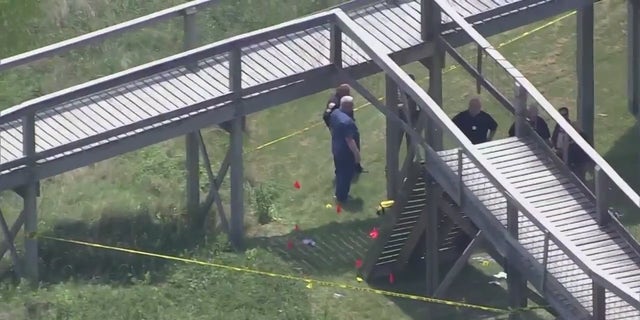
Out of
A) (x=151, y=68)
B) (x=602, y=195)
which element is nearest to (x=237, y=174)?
(x=151, y=68)

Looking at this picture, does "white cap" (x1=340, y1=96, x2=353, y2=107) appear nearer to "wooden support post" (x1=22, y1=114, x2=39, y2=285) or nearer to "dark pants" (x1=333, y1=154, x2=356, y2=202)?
"dark pants" (x1=333, y1=154, x2=356, y2=202)

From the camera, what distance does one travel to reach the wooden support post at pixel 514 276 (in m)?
18.6

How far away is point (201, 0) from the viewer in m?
22.0

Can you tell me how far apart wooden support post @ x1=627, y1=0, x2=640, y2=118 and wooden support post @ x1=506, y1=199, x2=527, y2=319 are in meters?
6.36

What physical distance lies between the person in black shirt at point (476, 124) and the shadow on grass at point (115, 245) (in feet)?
10.8

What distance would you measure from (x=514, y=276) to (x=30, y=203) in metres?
5.24

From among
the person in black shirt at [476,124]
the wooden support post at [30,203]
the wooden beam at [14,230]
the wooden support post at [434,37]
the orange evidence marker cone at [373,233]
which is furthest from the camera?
the wooden support post at [434,37]

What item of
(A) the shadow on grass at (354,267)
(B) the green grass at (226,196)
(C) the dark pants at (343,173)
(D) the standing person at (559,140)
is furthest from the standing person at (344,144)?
(D) the standing person at (559,140)

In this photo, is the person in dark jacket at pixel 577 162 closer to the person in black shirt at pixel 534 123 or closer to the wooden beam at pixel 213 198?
the person in black shirt at pixel 534 123

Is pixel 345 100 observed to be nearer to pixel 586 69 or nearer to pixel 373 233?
pixel 373 233

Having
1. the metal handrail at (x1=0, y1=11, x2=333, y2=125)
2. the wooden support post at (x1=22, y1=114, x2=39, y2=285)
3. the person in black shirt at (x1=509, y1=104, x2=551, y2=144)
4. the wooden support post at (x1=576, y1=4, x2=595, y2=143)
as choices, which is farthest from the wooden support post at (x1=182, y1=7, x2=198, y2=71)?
the wooden support post at (x1=576, y1=4, x2=595, y2=143)

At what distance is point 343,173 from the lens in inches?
875

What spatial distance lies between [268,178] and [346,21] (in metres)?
3.08

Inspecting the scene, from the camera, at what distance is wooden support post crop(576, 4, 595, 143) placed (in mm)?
23906
